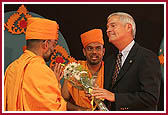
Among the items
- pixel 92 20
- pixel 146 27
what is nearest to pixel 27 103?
pixel 92 20

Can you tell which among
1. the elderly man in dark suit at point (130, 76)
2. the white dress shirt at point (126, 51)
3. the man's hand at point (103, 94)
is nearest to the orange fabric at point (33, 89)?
the man's hand at point (103, 94)

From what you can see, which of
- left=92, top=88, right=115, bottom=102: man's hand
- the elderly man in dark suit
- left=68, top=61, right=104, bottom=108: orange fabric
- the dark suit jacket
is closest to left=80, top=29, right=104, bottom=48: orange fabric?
left=68, top=61, right=104, bottom=108: orange fabric

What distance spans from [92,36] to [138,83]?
117cm

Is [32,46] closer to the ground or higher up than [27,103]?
higher up

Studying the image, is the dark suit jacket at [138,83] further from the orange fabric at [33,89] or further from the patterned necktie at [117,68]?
the orange fabric at [33,89]

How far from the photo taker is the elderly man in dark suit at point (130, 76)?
108 inches

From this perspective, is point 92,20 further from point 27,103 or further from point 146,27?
point 27,103

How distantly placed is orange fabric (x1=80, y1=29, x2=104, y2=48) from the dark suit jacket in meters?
0.90

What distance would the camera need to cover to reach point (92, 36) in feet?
12.2

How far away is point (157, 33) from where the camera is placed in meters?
3.89

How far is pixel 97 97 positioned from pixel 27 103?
29.1 inches

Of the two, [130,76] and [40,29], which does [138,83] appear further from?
[40,29]

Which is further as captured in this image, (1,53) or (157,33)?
(157,33)

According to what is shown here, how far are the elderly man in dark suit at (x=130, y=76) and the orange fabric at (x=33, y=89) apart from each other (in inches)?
19.5
